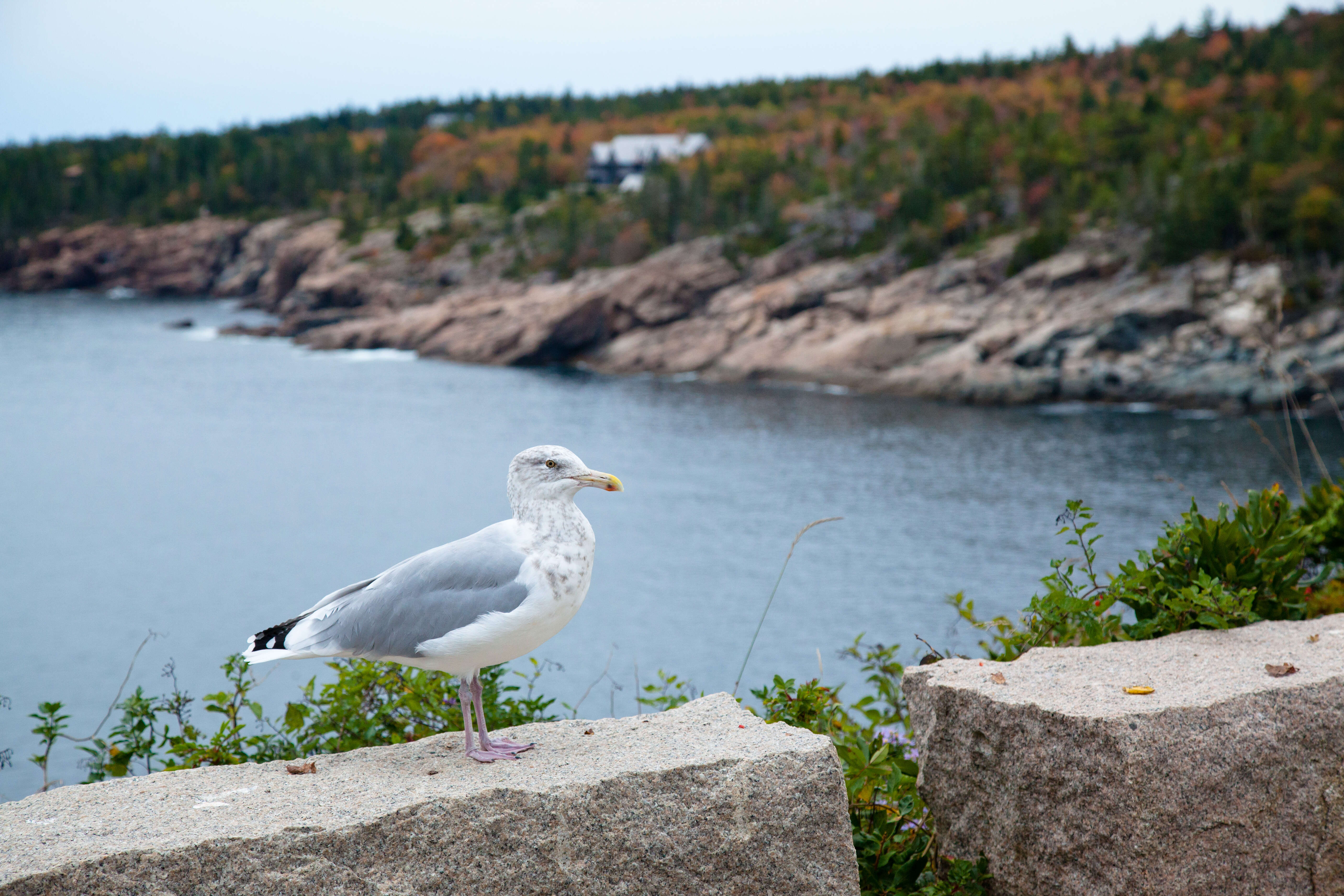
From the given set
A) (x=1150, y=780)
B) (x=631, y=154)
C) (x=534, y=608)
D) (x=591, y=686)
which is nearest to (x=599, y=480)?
(x=534, y=608)

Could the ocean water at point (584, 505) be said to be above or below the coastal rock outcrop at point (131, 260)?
below

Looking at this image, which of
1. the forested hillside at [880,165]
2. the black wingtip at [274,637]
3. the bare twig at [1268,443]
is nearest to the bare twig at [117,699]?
the black wingtip at [274,637]

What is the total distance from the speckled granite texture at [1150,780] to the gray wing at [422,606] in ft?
6.64

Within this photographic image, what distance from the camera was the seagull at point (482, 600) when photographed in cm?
426

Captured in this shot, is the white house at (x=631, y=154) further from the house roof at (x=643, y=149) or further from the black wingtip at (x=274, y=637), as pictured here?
the black wingtip at (x=274, y=637)

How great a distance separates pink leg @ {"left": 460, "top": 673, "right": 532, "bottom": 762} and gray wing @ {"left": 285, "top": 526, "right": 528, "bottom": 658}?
341 mm

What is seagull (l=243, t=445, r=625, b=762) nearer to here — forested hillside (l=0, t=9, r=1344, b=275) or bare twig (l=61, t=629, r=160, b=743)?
bare twig (l=61, t=629, r=160, b=743)

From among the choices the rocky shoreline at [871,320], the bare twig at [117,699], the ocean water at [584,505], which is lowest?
the ocean water at [584,505]

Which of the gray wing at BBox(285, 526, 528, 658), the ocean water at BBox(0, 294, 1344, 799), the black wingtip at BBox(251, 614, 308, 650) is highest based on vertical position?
the gray wing at BBox(285, 526, 528, 658)

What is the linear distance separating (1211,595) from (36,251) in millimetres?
144050

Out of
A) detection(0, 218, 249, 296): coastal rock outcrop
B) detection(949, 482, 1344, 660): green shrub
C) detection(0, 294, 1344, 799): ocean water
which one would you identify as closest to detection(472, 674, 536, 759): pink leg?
detection(949, 482, 1344, 660): green shrub

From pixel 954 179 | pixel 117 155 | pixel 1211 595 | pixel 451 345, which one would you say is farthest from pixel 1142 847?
pixel 117 155

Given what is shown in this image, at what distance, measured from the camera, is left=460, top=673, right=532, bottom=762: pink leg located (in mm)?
4344

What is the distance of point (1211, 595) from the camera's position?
5387mm
